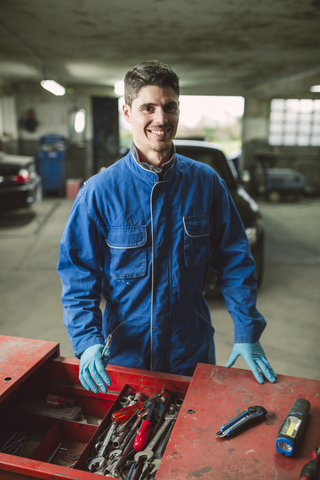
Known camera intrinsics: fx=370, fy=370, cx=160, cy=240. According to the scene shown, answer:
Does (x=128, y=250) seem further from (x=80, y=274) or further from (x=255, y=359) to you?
(x=255, y=359)

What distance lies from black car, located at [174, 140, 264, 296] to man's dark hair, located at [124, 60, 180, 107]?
2.28m

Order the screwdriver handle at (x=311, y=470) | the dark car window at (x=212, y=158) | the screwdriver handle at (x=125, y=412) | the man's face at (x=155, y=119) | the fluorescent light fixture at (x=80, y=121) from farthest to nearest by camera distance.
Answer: the fluorescent light fixture at (x=80, y=121)
the dark car window at (x=212, y=158)
the man's face at (x=155, y=119)
the screwdriver handle at (x=125, y=412)
the screwdriver handle at (x=311, y=470)

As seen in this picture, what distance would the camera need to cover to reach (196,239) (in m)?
1.36

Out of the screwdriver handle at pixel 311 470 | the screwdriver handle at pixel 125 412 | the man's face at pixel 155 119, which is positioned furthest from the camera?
the man's face at pixel 155 119

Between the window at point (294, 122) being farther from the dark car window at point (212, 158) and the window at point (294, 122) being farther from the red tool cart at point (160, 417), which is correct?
the red tool cart at point (160, 417)

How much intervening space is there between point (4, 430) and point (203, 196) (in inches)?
43.5

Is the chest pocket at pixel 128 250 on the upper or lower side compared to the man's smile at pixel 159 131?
lower

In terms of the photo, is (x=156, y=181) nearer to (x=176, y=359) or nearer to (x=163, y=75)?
(x=163, y=75)

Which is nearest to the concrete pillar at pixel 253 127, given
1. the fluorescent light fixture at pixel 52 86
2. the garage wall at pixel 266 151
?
the garage wall at pixel 266 151

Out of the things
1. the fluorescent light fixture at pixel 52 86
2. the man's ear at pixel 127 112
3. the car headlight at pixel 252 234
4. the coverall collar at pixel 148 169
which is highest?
the fluorescent light fixture at pixel 52 86

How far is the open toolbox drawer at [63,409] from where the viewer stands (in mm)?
1200

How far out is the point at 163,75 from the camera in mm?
1239

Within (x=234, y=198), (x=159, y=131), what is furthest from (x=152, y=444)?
(x=234, y=198)

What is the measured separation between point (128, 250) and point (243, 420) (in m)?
0.64
